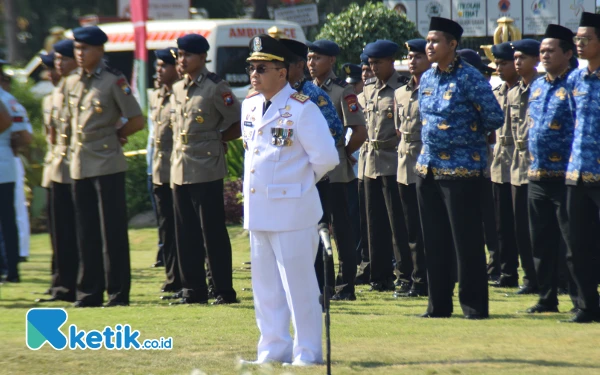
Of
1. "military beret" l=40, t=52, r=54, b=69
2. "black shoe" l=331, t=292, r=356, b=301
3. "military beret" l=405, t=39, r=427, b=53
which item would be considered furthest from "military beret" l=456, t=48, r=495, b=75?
"military beret" l=40, t=52, r=54, b=69

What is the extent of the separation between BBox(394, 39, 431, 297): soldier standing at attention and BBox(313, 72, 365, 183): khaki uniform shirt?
0.54 metres

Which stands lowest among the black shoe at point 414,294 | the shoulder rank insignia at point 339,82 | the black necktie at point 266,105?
the black shoe at point 414,294

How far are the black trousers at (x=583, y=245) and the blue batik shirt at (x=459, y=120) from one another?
79 centimetres

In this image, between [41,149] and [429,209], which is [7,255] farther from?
[41,149]

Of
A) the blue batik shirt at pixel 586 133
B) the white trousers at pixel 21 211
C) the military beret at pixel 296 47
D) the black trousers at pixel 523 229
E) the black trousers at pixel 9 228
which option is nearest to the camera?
the military beret at pixel 296 47

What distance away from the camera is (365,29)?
62.3 feet

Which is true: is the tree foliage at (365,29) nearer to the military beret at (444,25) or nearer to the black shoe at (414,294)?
the black shoe at (414,294)

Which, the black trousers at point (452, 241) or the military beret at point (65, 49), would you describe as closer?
the black trousers at point (452, 241)

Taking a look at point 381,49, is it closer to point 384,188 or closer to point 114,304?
point 384,188

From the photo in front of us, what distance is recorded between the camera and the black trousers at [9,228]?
1196cm

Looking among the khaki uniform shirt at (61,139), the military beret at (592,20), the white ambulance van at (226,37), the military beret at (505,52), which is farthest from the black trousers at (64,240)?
the white ambulance van at (226,37)

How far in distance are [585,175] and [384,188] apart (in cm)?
318

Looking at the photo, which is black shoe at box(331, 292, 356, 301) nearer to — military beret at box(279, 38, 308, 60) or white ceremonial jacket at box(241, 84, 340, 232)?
military beret at box(279, 38, 308, 60)

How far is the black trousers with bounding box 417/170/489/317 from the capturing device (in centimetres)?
885
